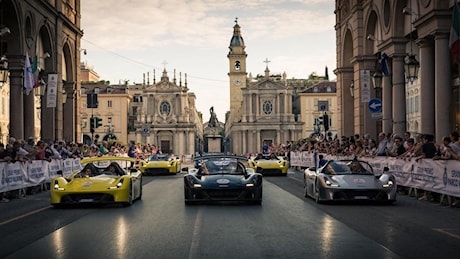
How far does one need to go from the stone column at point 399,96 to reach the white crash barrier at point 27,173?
14384mm

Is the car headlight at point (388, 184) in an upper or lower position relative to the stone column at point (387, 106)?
lower

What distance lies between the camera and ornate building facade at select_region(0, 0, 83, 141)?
31.3 m

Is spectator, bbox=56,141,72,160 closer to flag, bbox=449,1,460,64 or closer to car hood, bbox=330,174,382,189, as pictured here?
car hood, bbox=330,174,382,189

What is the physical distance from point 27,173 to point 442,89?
1409 cm

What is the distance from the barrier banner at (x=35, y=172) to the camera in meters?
22.3

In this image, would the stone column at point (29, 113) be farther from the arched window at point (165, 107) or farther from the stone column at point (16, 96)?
the arched window at point (165, 107)

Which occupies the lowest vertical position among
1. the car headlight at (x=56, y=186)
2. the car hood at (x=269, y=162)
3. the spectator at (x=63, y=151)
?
the car hood at (x=269, y=162)

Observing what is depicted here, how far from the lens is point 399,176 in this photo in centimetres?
2158

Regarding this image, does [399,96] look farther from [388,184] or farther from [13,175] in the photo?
[13,175]

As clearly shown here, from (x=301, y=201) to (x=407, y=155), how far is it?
462 centimetres

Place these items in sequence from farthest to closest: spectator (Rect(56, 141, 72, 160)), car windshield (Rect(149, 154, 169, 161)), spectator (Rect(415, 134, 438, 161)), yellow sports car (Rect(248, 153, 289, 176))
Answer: car windshield (Rect(149, 154, 169, 161)) < yellow sports car (Rect(248, 153, 289, 176)) < spectator (Rect(56, 141, 72, 160)) < spectator (Rect(415, 134, 438, 161))

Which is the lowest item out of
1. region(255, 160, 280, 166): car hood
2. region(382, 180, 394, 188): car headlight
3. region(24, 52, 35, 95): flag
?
region(255, 160, 280, 166): car hood

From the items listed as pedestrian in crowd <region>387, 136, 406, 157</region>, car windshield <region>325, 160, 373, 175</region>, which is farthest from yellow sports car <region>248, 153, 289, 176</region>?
car windshield <region>325, 160, 373, 175</region>

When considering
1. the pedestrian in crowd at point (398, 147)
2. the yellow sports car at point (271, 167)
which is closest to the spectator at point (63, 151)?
the yellow sports car at point (271, 167)
